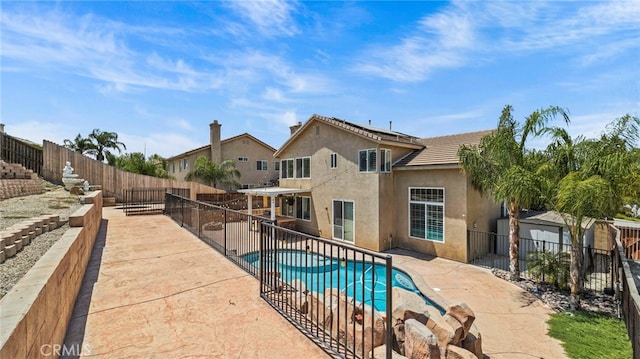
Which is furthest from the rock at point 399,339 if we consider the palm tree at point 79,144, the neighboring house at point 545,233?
the palm tree at point 79,144

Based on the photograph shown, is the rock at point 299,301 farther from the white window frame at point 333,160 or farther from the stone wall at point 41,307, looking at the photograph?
the white window frame at point 333,160

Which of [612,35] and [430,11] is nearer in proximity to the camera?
[612,35]

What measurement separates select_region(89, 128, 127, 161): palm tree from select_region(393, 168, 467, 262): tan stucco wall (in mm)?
28554

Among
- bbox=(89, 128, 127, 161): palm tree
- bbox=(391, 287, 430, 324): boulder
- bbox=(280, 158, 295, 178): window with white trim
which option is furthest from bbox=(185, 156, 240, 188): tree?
bbox=(391, 287, 430, 324): boulder

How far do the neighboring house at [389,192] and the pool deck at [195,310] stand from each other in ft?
9.81

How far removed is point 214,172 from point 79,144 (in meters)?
13.8

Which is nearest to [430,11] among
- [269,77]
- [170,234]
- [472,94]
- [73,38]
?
[472,94]

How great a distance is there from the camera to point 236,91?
49.0 feet

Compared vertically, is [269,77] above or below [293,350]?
above

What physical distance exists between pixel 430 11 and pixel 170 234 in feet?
37.1

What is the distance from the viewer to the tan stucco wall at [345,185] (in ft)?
41.1

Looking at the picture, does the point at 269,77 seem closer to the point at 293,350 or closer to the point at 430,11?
the point at 430,11

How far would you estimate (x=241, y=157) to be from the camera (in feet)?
91.9

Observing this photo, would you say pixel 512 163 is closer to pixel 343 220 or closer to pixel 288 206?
pixel 343 220
